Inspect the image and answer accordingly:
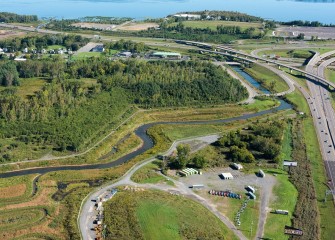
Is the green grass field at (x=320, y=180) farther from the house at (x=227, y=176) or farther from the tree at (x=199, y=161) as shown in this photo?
the tree at (x=199, y=161)

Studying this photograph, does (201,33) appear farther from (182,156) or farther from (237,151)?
(182,156)

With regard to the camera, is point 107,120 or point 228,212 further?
point 107,120

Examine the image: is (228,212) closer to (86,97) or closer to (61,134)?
(61,134)

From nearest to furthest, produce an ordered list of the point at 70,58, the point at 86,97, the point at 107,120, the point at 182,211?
the point at 182,211, the point at 107,120, the point at 86,97, the point at 70,58

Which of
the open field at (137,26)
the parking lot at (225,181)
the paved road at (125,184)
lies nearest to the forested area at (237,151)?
the parking lot at (225,181)

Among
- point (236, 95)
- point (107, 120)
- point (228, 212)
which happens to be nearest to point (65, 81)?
point (107, 120)

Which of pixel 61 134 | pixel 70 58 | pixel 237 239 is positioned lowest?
pixel 237 239
